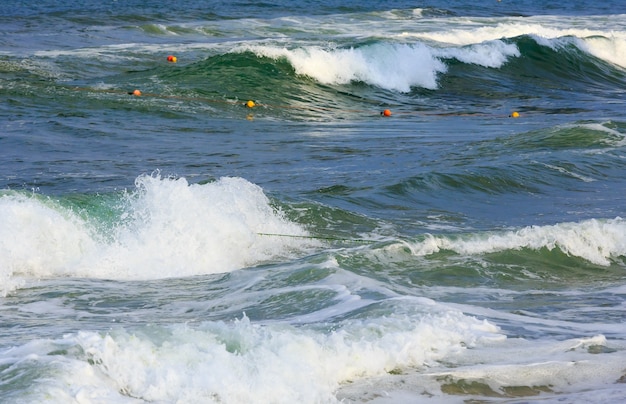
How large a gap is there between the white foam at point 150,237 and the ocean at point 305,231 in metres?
0.03

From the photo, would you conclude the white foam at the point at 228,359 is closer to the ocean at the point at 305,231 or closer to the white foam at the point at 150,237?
the ocean at the point at 305,231

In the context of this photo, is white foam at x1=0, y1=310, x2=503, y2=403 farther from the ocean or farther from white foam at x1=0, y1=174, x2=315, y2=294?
white foam at x1=0, y1=174, x2=315, y2=294

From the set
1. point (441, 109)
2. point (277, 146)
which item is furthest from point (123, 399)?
point (441, 109)

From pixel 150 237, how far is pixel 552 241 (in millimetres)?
3657

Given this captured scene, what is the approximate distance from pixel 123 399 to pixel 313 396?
0.98m

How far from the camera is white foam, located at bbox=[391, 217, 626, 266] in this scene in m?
9.59

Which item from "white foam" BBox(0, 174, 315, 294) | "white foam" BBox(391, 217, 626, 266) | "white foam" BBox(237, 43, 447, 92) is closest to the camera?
"white foam" BBox(0, 174, 315, 294)

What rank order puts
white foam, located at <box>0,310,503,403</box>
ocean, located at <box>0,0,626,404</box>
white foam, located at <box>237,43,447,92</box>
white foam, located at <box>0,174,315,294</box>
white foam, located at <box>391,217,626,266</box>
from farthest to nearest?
white foam, located at <box>237,43,447,92</box>, white foam, located at <box>391,217,626,266</box>, white foam, located at <box>0,174,315,294</box>, ocean, located at <box>0,0,626,404</box>, white foam, located at <box>0,310,503,403</box>

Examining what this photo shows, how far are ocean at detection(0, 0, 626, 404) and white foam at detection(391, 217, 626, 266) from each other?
0.03 m

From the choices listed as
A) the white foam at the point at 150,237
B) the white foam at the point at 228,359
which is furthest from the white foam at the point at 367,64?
the white foam at the point at 228,359

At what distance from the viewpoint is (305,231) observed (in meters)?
10.7

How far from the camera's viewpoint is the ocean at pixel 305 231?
5.88m

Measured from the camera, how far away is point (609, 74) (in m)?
27.6

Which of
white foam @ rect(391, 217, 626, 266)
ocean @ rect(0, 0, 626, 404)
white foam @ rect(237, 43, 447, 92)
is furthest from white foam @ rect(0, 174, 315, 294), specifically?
white foam @ rect(237, 43, 447, 92)
